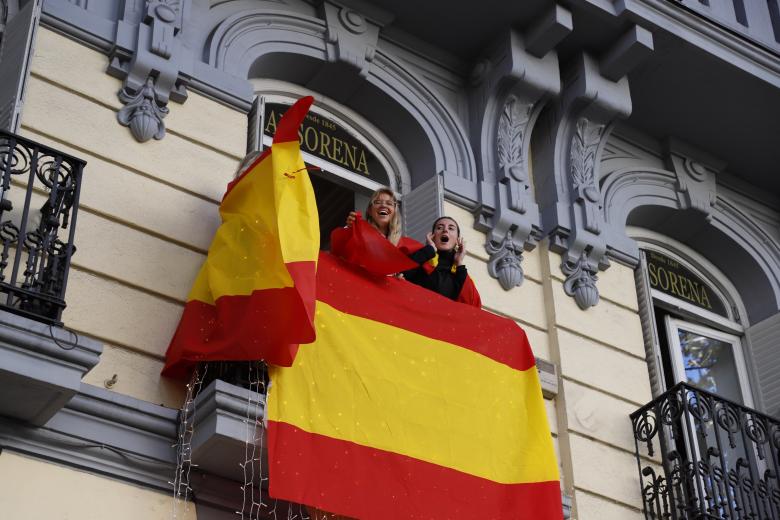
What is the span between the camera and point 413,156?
1155cm

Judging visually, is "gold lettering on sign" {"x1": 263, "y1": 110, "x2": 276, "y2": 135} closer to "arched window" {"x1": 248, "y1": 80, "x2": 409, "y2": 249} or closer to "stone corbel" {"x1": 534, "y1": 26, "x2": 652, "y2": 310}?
"arched window" {"x1": 248, "y1": 80, "x2": 409, "y2": 249}

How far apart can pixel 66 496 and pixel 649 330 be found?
5590 millimetres

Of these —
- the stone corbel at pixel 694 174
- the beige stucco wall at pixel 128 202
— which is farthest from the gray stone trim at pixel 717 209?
the beige stucco wall at pixel 128 202

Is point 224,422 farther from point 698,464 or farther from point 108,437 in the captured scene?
point 698,464

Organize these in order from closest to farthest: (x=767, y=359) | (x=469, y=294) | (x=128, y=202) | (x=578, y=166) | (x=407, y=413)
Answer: (x=407, y=413), (x=128, y=202), (x=469, y=294), (x=578, y=166), (x=767, y=359)

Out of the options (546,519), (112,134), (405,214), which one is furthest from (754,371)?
(112,134)

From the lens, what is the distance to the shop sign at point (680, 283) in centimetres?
1277

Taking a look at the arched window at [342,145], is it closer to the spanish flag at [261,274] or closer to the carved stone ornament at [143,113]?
the carved stone ornament at [143,113]

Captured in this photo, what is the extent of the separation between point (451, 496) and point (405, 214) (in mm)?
3384

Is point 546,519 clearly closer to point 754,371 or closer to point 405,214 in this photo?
point 405,214

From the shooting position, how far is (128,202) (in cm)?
897

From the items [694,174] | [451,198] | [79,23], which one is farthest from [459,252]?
[694,174]

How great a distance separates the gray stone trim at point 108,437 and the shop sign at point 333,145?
362 cm

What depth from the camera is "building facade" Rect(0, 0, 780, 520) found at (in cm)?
793
